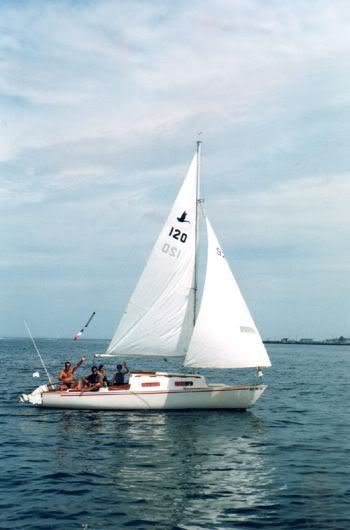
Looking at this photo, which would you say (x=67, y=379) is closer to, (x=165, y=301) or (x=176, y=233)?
(x=165, y=301)

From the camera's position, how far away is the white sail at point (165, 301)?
30.8 meters

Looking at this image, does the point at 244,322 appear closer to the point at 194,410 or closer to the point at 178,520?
the point at 194,410

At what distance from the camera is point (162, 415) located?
29.5m

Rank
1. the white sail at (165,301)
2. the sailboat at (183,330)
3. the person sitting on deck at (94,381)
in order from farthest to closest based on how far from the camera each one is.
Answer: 1. the white sail at (165,301)
2. the person sitting on deck at (94,381)
3. the sailboat at (183,330)

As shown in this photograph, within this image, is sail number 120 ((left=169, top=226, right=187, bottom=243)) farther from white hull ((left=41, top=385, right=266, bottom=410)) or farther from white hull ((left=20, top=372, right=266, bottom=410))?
white hull ((left=41, top=385, right=266, bottom=410))

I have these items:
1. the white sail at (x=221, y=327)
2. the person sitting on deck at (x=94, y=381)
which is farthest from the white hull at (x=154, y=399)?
the white sail at (x=221, y=327)

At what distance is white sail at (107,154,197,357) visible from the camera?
30.8 m

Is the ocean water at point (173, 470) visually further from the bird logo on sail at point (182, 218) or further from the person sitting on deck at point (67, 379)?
the bird logo on sail at point (182, 218)

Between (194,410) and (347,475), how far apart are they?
12553 millimetres

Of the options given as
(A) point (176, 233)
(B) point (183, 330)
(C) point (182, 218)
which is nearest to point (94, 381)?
(B) point (183, 330)

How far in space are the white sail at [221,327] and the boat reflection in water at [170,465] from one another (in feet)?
9.80

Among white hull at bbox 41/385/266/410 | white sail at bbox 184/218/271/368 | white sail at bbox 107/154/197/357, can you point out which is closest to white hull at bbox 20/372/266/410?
white hull at bbox 41/385/266/410

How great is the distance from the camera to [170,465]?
19.6 metres

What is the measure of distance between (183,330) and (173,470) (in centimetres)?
1232
